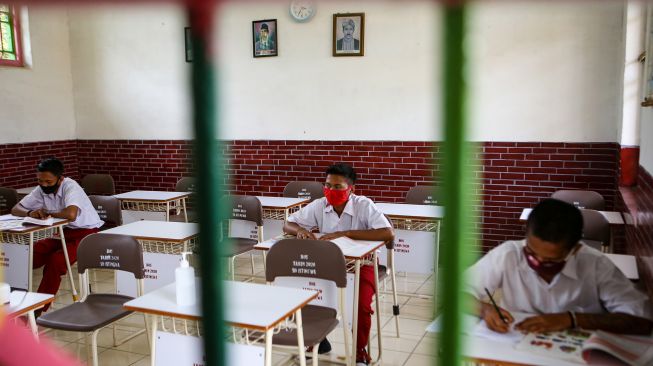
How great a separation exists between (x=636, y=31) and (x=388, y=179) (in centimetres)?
242

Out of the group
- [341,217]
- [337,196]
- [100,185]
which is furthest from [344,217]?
[100,185]

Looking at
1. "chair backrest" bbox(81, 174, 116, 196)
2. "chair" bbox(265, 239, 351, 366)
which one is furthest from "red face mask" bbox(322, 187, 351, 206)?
"chair backrest" bbox(81, 174, 116, 196)

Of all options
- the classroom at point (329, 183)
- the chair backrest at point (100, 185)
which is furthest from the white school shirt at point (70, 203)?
the chair backrest at point (100, 185)

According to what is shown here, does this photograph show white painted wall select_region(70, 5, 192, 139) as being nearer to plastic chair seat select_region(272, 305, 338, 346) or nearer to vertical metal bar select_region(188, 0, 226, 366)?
plastic chair seat select_region(272, 305, 338, 346)

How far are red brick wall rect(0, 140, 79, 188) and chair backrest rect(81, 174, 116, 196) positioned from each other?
63 cm

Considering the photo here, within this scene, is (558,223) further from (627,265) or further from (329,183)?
(329,183)

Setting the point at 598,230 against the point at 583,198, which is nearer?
the point at 598,230

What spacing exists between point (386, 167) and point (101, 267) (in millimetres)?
3012

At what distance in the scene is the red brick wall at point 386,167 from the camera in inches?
190

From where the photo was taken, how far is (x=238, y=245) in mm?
4480

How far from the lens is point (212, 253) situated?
0.41 meters

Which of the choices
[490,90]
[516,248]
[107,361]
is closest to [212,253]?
[516,248]

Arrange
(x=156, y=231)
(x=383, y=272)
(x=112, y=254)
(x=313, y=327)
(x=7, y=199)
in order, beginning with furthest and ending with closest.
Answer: (x=7, y=199), (x=156, y=231), (x=383, y=272), (x=112, y=254), (x=313, y=327)

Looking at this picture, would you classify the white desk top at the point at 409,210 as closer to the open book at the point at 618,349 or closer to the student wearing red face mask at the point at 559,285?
the student wearing red face mask at the point at 559,285
